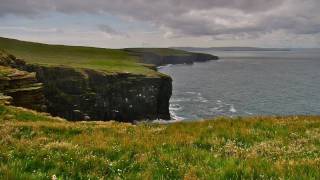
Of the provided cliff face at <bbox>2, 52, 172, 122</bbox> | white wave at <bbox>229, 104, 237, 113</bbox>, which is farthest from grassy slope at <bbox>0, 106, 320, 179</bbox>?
white wave at <bbox>229, 104, 237, 113</bbox>

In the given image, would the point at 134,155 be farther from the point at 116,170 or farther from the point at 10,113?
the point at 10,113

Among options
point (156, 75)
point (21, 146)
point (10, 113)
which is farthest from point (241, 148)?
point (156, 75)

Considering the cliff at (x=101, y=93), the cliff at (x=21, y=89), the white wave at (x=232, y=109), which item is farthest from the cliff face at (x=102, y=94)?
the cliff at (x=21, y=89)

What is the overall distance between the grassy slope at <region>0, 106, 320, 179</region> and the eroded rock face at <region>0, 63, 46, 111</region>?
97.3 feet

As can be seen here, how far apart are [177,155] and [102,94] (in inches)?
3774

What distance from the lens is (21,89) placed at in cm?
4684

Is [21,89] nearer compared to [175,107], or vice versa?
[21,89]

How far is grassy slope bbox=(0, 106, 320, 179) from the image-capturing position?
923 centimetres

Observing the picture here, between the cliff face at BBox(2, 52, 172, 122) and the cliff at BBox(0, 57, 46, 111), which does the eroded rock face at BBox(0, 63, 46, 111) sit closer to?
the cliff at BBox(0, 57, 46, 111)

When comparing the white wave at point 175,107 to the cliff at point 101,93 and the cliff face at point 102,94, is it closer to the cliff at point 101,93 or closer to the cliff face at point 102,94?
the cliff face at point 102,94

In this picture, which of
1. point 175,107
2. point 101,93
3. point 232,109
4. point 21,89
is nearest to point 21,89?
point 21,89

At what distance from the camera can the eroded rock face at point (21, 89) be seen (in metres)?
45.4

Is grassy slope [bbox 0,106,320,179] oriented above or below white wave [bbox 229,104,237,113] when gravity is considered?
above

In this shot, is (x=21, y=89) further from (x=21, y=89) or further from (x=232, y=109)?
(x=232, y=109)
